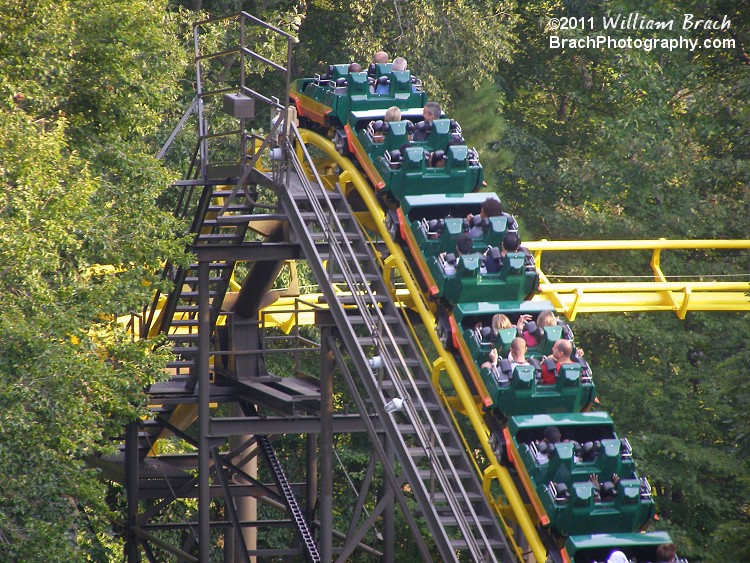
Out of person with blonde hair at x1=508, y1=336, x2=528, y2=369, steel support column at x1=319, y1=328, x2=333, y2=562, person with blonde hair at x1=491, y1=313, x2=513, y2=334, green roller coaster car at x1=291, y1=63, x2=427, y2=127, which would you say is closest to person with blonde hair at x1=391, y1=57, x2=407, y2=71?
green roller coaster car at x1=291, y1=63, x2=427, y2=127

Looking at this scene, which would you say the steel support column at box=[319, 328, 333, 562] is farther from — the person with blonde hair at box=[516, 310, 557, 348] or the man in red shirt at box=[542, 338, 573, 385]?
the man in red shirt at box=[542, 338, 573, 385]

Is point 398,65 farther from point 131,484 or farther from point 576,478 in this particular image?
point 576,478

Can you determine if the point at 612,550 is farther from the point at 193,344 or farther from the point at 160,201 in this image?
the point at 160,201

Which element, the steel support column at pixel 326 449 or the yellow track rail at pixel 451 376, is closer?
the yellow track rail at pixel 451 376
